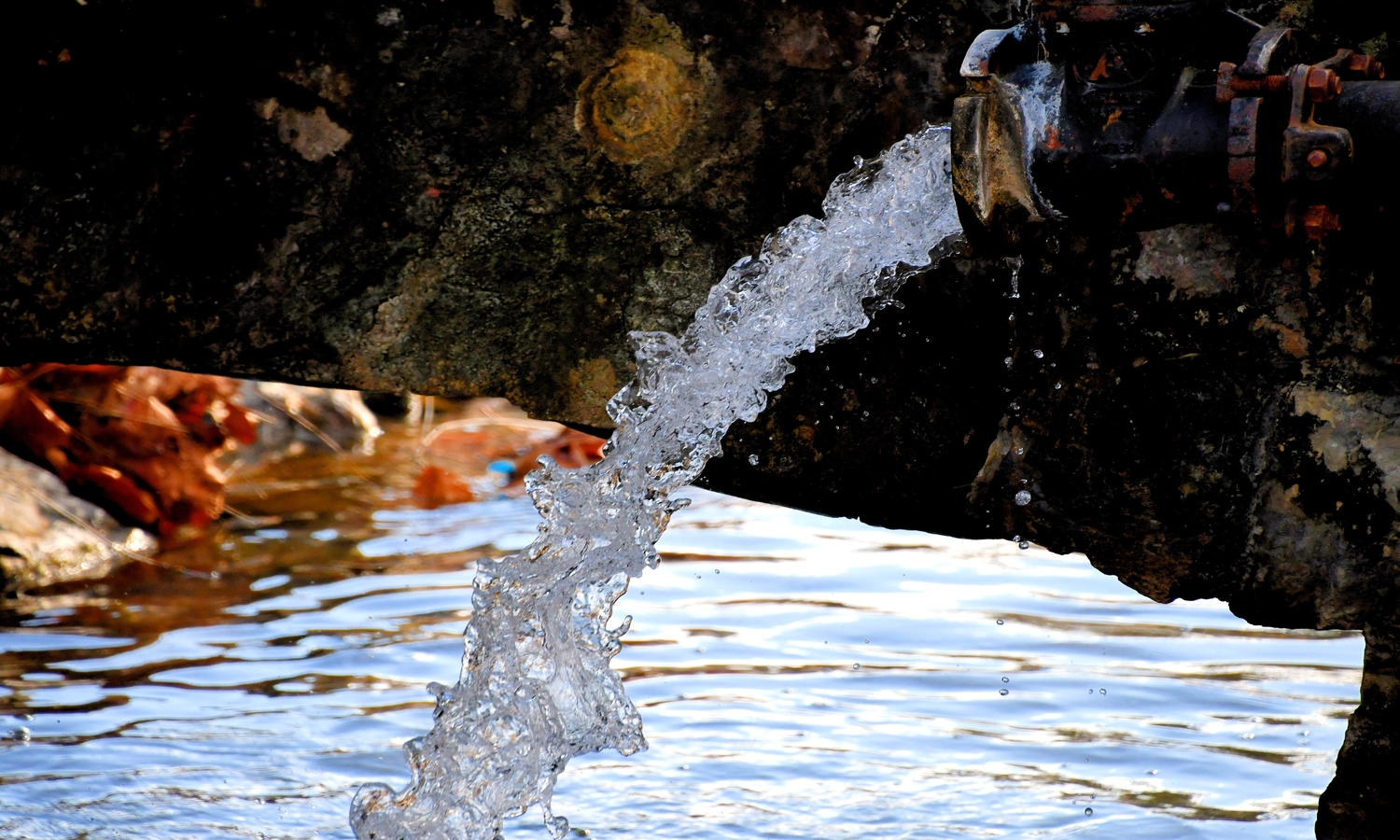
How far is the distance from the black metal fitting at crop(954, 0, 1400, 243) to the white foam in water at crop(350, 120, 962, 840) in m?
0.27

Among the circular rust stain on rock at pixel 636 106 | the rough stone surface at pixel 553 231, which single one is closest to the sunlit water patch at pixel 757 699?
the rough stone surface at pixel 553 231

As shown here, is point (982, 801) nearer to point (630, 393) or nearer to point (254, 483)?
point (630, 393)

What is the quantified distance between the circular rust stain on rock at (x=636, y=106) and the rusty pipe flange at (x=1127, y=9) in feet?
1.82

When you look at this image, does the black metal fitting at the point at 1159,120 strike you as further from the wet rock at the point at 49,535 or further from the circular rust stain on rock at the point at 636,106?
the wet rock at the point at 49,535

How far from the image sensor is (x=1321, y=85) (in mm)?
1242

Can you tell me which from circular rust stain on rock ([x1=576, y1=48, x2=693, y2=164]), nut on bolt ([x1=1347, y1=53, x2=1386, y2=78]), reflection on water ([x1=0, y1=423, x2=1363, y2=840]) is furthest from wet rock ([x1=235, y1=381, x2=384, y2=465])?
nut on bolt ([x1=1347, y1=53, x2=1386, y2=78])

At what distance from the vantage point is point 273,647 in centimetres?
322

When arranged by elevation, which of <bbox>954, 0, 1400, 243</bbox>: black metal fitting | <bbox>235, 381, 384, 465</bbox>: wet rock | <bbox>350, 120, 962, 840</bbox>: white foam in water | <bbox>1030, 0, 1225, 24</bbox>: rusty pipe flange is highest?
<bbox>1030, 0, 1225, 24</bbox>: rusty pipe flange

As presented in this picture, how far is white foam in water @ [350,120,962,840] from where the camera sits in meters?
1.73

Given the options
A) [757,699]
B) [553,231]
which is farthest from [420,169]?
[757,699]

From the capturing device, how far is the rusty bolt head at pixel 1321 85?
4.08 ft

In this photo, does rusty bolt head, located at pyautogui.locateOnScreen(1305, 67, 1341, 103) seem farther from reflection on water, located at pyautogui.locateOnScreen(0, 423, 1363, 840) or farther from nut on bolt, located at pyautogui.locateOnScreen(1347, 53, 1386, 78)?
reflection on water, located at pyautogui.locateOnScreen(0, 423, 1363, 840)

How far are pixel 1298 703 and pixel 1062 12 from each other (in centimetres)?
180

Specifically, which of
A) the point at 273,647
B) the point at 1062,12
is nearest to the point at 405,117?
the point at 1062,12
